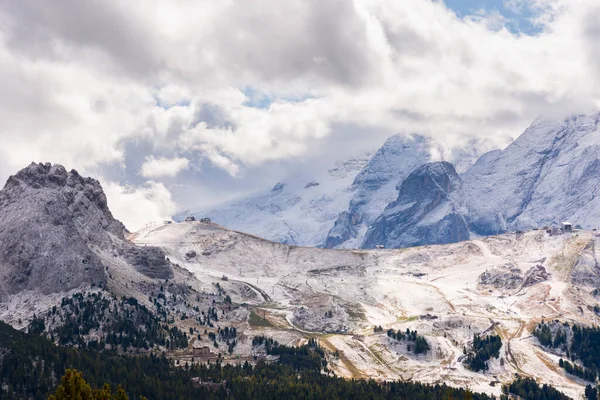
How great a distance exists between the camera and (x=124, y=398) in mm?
165125

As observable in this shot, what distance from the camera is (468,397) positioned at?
519 ft

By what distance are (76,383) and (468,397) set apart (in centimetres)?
7824

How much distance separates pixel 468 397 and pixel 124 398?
71.2m

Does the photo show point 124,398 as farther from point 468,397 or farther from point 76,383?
point 468,397

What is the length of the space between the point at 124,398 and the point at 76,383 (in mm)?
13430

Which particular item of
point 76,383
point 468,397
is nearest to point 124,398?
point 76,383
